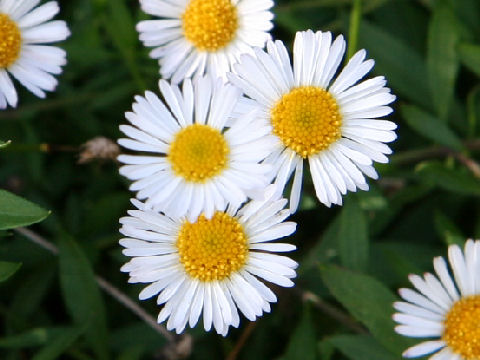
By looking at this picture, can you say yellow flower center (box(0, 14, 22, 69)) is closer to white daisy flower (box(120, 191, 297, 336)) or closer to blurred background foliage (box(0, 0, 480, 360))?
blurred background foliage (box(0, 0, 480, 360))

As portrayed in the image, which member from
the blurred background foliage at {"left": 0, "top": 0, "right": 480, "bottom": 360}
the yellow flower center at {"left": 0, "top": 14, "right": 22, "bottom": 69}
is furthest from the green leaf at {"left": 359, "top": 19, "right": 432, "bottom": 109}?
the yellow flower center at {"left": 0, "top": 14, "right": 22, "bottom": 69}

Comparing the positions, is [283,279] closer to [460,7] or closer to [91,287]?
[91,287]

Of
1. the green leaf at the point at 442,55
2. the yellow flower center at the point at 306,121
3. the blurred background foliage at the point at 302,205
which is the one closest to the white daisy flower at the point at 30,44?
the blurred background foliage at the point at 302,205

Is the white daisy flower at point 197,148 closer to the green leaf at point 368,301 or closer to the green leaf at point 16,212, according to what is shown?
the green leaf at point 16,212

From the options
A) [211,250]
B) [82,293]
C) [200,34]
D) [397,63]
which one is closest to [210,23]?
[200,34]

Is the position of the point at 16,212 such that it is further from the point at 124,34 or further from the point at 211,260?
the point at 124,34

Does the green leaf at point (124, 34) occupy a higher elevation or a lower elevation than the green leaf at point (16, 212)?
higher
